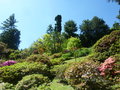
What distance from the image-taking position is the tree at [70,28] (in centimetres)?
4506

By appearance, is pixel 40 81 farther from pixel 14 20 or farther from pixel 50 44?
pixel 14 20

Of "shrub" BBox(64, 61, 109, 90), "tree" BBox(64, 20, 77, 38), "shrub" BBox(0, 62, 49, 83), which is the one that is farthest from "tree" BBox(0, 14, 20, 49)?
"shrub" BBox(64, 61, 109, 90)

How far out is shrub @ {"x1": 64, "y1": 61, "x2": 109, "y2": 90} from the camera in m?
7.08

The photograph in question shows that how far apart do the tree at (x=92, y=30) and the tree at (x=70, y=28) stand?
1.66 metres

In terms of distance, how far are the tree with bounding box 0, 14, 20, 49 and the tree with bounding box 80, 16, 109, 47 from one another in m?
17.0

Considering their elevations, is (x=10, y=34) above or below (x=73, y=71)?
above

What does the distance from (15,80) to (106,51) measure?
5852 mm

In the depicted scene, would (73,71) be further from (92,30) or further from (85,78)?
(92,30)

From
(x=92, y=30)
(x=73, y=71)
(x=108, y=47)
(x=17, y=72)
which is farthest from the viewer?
(x=92, y=30)

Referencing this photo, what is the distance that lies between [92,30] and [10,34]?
20298mm

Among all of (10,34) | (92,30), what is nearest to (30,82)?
(92,30)

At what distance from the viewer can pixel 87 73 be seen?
730cm

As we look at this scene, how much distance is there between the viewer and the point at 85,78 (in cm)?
720

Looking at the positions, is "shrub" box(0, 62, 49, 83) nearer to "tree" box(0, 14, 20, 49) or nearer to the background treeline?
the background treeline
